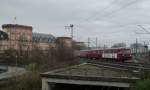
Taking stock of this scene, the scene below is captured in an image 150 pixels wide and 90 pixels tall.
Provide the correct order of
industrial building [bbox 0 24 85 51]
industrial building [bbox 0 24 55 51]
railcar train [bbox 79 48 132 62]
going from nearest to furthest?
1. railcar train [bbox 79 48 132 62]
2. industrial building [bbox 0 24 85 51]
3. industrial building [bbox 0 24 55 51]

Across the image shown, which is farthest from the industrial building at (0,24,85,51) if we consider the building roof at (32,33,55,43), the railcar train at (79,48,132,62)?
the railcar train at (79,48,132,62)

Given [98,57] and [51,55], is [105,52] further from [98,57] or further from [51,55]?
[51,55]

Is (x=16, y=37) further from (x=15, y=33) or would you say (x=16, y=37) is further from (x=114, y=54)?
(x=114, y=54)

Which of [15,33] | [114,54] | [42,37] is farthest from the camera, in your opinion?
[42,37]

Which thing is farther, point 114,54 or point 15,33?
point 15,33

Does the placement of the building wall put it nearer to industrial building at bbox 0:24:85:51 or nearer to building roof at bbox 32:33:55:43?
industrial building at bbox 0:24:85:51

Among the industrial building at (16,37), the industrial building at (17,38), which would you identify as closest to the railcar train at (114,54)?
the industrial building at (17,38)

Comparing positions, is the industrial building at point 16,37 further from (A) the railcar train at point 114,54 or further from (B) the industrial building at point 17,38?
(A) the railcar train at point 114,54

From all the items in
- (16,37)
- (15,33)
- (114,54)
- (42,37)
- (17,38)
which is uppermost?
(15,33)

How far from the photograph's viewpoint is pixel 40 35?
13388 centimetres

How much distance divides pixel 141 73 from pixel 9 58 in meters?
60.0

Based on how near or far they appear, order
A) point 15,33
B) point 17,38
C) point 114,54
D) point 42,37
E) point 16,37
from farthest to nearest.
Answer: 1. point 42,37
2. point 15,33
3. point 16,37
4. point 17,38
5. point 114,54

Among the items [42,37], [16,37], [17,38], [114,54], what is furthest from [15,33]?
[114,54]

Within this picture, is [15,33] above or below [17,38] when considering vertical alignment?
above
